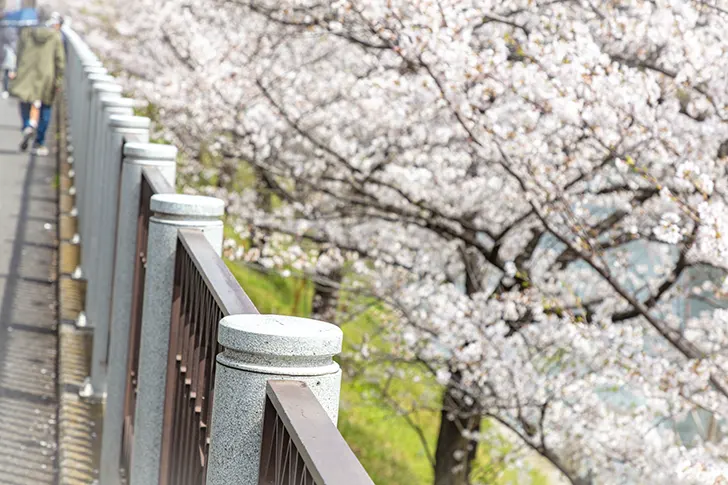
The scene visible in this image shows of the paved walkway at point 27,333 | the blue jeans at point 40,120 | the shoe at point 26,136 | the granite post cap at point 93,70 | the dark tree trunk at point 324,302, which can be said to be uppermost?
the granite post cap at point 93,70

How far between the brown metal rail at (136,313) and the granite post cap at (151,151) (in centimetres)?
7

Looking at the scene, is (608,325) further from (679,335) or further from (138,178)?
(138,178)

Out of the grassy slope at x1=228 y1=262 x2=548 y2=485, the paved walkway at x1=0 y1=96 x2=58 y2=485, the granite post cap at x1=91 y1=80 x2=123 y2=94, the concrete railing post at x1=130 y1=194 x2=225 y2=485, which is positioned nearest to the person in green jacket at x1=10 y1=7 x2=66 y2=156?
the paved walkway at x1=0 y1=96 x2=58 y2=485

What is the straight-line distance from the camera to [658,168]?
7.68 m

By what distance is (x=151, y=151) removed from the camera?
4.31m

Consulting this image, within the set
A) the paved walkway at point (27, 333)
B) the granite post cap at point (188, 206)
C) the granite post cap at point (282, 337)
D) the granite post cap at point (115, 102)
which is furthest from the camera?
the granite post cap at point (115, 102)

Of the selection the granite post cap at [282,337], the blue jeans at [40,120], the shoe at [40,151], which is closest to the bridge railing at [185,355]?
the granite post cap at [282,337]

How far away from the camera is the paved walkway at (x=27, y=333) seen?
452 centimetres

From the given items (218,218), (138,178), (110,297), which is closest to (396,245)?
(110,297)

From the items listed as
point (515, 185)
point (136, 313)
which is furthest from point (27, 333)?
point (515, 185)

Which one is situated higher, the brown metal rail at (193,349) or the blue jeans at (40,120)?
the brown metal rail at (193,349)

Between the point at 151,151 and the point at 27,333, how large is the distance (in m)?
2.19

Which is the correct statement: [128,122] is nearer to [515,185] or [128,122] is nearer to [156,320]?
[156,320]

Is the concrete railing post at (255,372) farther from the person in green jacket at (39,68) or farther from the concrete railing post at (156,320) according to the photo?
the person in green jacket at (39,68)
